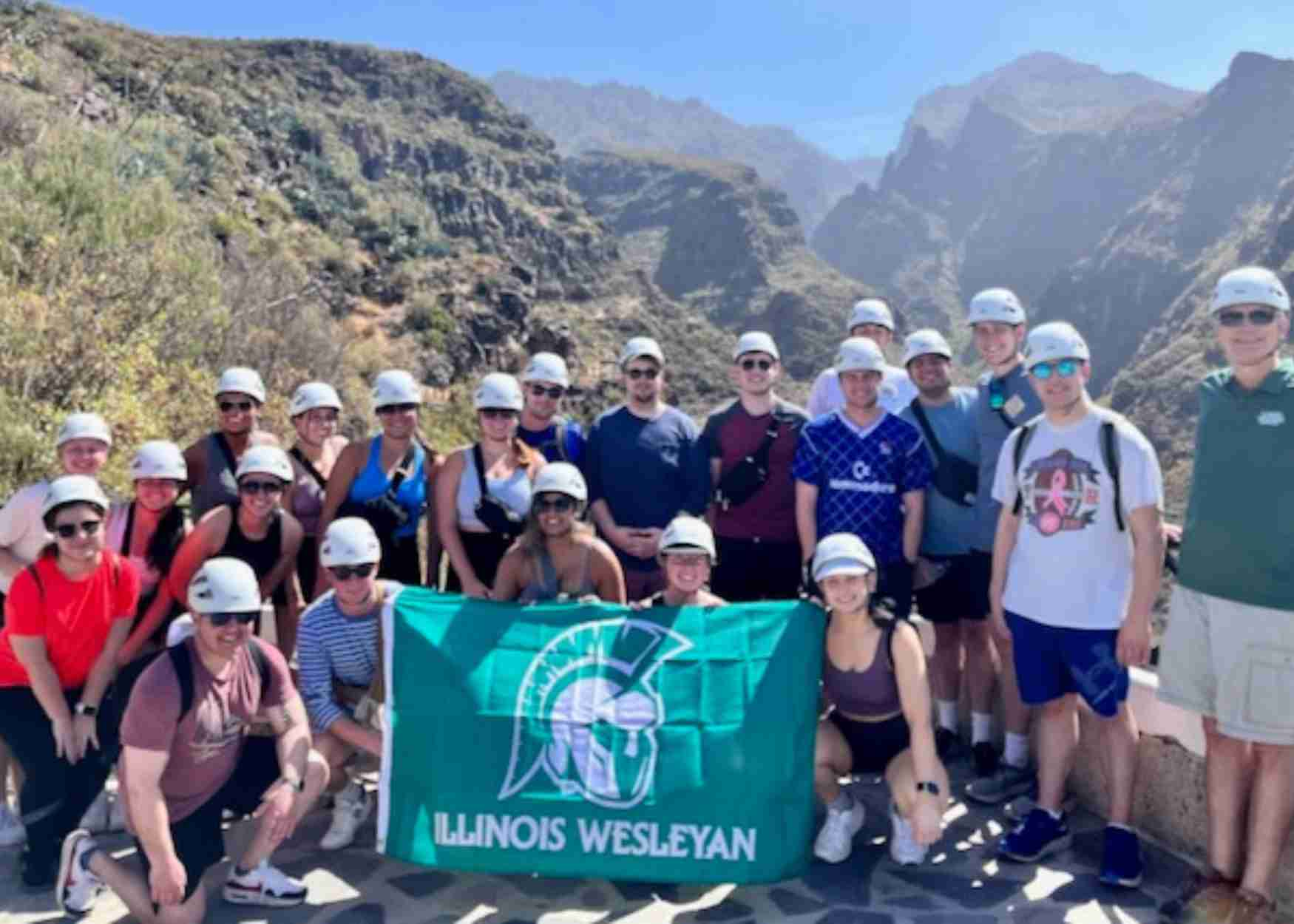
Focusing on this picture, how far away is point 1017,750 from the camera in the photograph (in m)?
5.54

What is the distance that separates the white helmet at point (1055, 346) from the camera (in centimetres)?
457

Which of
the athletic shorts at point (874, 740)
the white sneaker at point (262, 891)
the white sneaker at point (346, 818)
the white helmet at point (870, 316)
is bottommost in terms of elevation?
the white sneaker at point (262, 891)

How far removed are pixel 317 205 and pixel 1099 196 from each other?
165 meters

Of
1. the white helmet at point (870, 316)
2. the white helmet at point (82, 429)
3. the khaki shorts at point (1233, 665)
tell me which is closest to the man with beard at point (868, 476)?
the white helmet at point (870, 316)

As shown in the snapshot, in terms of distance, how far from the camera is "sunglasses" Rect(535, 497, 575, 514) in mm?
5195

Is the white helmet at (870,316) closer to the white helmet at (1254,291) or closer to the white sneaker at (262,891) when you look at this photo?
the white helmet at (1254,291)

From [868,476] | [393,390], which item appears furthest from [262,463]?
[868,476]

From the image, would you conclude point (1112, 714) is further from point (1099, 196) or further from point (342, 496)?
point (1099, 196)

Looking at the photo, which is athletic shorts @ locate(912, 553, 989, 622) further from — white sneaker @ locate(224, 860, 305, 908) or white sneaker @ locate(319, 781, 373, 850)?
white sneaker @ locate(224, 860, 305, 908)

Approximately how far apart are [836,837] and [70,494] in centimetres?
354

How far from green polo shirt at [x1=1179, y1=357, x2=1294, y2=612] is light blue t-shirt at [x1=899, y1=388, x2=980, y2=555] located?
1390mm

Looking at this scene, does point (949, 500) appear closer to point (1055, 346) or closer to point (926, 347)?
point (926, 347)

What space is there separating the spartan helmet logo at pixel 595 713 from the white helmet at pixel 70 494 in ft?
6.45

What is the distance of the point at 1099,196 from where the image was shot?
185500 millimetres
